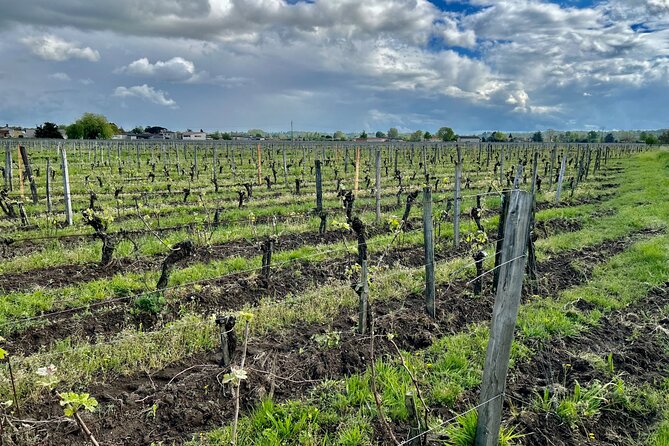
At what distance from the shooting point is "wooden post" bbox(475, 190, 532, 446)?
9.68ft

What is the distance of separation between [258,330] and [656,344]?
16.1 feet

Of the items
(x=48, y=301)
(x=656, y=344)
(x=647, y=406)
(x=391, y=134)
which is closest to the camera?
(x=647, y=406)

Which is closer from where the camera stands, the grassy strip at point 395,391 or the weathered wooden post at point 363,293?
the grassy strip at point 395,391

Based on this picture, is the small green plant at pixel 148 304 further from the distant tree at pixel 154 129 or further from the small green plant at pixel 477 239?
the distant tree at pixel 154 129

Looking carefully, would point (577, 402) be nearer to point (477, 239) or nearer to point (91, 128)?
point (477, 239)

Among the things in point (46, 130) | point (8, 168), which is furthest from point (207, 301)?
point (46, 130)

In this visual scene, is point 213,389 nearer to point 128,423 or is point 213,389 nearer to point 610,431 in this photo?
point 128,423

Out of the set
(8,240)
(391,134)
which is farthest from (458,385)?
(391,134)

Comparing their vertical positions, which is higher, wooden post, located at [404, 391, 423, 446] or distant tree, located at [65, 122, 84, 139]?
distant tree, located at [65, 122, 84, 139]

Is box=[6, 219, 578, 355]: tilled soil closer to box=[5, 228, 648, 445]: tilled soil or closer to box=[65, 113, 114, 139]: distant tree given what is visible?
box=[5, 228, 648, 445]: tilled soil

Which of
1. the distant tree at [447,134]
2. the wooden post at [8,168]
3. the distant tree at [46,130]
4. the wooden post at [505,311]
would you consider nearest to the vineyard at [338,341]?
the wooden post at [505,311]

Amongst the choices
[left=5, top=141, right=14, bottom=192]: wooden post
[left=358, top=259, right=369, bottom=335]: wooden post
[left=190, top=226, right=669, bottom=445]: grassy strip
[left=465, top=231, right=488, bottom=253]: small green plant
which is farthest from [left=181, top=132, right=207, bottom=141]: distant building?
[left=190, top=226, right=669, bottom=445]: grassy strip

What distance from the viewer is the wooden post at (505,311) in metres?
2.95

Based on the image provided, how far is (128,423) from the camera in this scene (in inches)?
152
